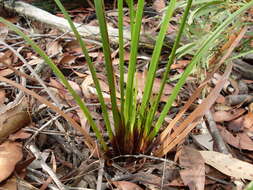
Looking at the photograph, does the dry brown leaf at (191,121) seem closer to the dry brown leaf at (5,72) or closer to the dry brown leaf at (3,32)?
the dry brown leaf at (5,72)

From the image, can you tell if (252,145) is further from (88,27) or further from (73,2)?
(73,2)

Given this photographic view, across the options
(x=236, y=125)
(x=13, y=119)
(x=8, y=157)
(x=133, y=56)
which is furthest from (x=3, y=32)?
(x=236, y=125)

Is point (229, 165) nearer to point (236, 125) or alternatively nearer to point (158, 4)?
point (236, 125)

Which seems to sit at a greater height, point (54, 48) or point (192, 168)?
point (54, 48)

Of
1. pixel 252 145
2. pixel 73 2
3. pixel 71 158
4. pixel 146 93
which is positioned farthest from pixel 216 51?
pixel 73 2

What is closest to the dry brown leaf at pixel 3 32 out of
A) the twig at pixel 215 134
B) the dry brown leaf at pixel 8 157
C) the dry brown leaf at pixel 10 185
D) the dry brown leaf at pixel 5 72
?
the dry brown leaf at pixel 5 72
